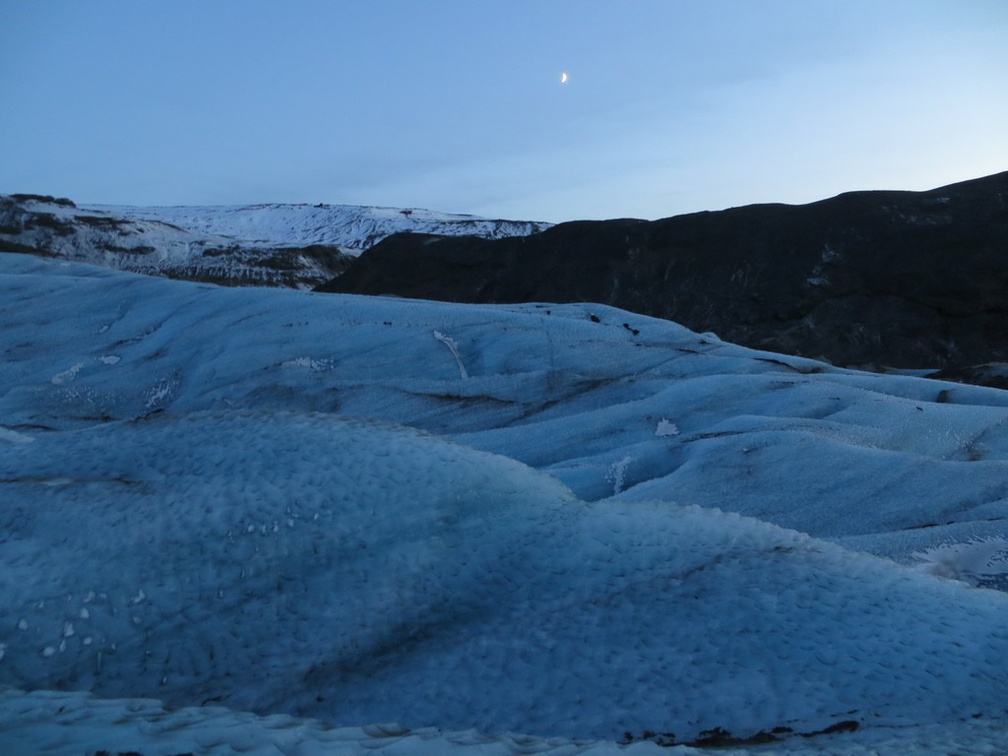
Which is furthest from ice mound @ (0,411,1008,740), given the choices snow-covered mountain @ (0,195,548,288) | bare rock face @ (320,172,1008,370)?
snow-covered mountain @ (0,195,548,288)

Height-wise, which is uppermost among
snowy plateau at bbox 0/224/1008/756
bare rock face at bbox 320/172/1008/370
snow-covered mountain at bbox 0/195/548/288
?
snow-covered mountain at bbox 0/195/548/288

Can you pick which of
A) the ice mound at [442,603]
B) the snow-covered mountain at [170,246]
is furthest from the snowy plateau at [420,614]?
the snow-covered mountain at [170,246]

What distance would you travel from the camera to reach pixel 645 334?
6.23m

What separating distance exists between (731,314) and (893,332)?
2167mm

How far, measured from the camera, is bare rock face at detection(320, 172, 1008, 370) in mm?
11164

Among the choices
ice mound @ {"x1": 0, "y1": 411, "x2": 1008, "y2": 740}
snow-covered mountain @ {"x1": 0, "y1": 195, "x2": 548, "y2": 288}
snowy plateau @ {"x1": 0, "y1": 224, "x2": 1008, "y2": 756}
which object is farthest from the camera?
snow-covered mountain @ {"x1": 0, "y1": 195, "x2": 548, "y2": 288}

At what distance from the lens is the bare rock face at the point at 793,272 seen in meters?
11.2

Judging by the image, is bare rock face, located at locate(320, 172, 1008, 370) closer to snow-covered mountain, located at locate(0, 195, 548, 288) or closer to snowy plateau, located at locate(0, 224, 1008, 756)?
snowy plateau, located at locate(0, 224, 1008, 756)

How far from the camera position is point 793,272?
40.3 ft

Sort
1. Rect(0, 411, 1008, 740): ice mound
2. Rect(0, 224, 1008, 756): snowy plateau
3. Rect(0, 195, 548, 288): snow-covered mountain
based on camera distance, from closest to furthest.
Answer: Rect(0, 224, 1008, 756): snowy plateau → Rect(0, 411, 1008, 740): ice mound → Rect(0, 195, 548, 288): snow-covered mountain

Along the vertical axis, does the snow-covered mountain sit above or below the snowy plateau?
above

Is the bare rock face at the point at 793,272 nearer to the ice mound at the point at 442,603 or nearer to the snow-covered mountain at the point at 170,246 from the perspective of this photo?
the ice mound at the point at 442,603

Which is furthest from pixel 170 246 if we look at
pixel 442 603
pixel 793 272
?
pixel 442 603

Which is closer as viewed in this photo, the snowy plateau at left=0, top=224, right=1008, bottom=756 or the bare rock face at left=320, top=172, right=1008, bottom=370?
the snowy plateau at left=0, top=224, right=1008, bottom=756
